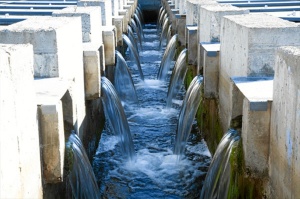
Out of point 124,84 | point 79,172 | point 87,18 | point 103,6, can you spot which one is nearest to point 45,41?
point 79,172

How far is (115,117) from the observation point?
35.8 ft

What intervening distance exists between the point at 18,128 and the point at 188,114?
20.1 feet

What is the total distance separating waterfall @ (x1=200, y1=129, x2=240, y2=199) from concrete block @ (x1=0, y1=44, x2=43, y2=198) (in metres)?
2.69

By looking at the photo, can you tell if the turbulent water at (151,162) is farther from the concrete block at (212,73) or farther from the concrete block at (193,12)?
the concrete block at (193,12)

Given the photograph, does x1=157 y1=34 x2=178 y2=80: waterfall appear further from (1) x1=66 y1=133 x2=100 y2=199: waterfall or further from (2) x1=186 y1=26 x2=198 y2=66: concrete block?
(1) x1=66 y1=133 x2=100 y2=199: waterfall

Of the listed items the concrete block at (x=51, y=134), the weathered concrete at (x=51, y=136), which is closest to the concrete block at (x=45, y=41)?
the concrete block at (x=51, y=134)

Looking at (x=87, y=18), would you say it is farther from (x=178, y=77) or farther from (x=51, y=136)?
(x=178, y=77)

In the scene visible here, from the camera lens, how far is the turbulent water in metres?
9.03

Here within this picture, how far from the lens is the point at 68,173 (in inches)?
269

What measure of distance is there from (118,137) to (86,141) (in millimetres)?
1855

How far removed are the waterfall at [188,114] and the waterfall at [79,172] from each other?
3.18 m

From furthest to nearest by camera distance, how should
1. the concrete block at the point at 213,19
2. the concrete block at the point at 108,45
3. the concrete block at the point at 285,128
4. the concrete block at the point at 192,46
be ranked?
1. the concrete block at the point at 192,46
2. the concrete block at the point at 108,45
3. the concrete block at the point at 213,19
4. the concrete block at the point at 285,128

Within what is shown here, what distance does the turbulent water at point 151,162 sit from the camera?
9.03 metres

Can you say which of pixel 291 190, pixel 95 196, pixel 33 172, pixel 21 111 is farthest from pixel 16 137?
pixel 95 196
